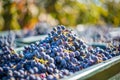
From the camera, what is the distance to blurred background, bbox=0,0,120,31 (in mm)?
5148

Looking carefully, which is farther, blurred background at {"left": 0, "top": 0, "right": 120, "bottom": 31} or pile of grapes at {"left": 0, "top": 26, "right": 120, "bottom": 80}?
blurred background at {"left": 0, "top": 0, "right": 120, "bottom": 31}

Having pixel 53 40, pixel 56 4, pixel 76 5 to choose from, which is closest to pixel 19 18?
pixel 56 4

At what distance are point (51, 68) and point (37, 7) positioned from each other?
176 inches

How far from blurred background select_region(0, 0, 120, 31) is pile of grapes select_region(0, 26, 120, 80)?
3.70 metres

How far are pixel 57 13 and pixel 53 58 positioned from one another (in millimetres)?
4502

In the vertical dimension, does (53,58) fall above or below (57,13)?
below

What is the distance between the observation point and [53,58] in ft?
3.97

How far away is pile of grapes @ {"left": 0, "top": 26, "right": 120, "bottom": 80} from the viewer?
1.08 metres

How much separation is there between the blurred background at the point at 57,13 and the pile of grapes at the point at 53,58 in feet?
12.1

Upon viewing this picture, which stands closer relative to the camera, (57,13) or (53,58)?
(53,58)

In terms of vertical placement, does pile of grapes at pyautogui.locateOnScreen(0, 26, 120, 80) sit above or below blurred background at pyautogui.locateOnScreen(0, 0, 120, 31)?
below

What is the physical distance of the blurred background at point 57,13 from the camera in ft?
16.9

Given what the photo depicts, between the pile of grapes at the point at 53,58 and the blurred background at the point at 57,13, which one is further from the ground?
the blurred background at the point at 57,13

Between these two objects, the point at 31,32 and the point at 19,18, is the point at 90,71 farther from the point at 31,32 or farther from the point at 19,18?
the point at 19,18
